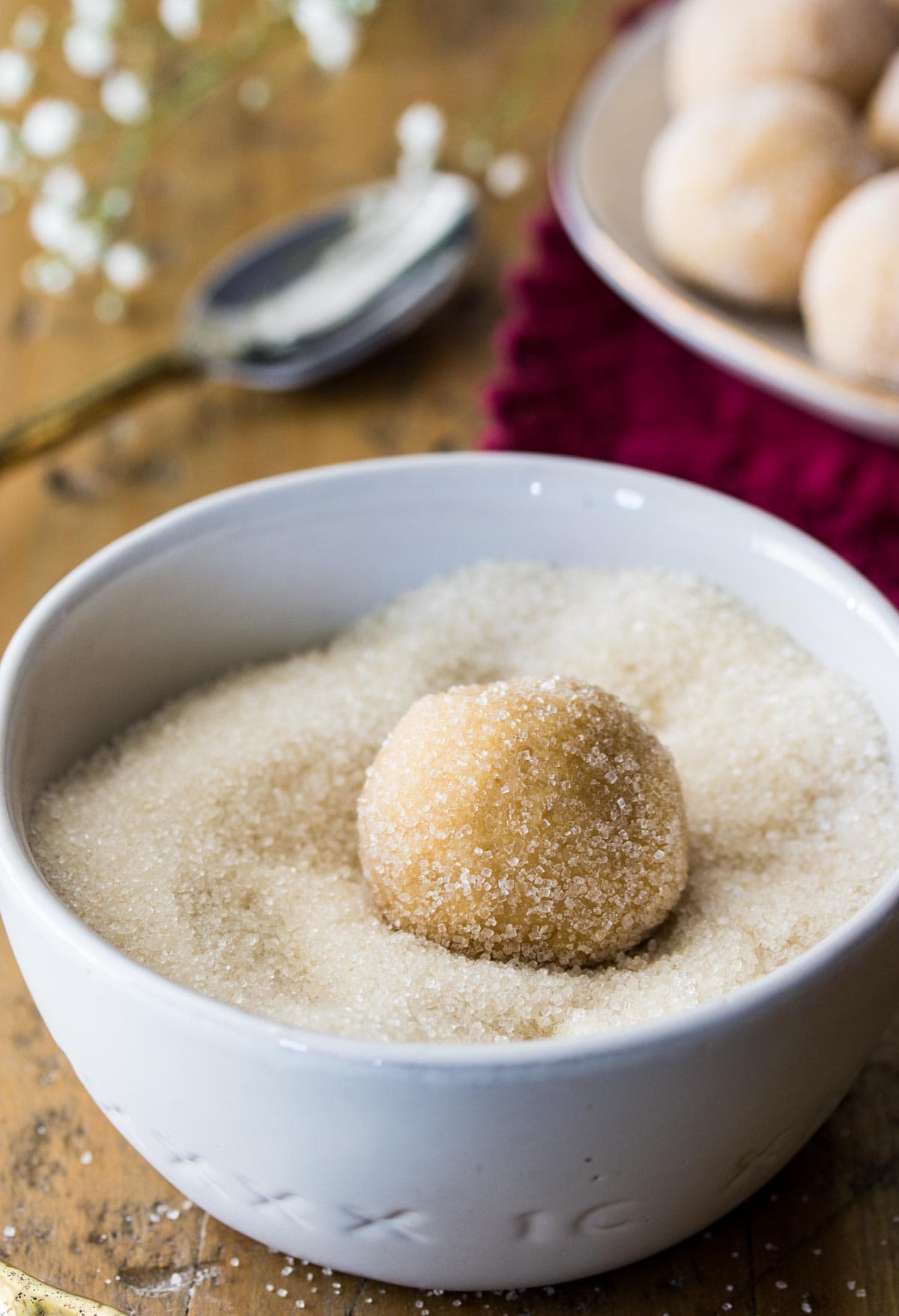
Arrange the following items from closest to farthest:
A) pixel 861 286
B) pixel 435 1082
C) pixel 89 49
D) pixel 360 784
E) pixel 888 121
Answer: pixel 435 1082 < pixel 360 784 < pixel 861 286 < pixel 888 121 < pixel 89 49

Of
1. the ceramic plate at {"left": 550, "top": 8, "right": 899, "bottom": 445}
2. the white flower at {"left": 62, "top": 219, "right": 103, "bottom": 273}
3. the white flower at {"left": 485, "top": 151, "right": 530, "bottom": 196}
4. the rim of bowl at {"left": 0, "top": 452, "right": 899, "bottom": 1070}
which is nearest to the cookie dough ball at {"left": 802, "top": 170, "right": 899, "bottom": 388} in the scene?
the ceramic plate at {"left": 550, "top": 8, "right": 899, "bottom": 445}

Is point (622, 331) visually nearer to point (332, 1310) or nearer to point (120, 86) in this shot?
point (120, 86)

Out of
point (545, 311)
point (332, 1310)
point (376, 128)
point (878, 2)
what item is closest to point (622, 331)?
point (545, 311)

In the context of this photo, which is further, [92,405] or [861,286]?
[92,405]

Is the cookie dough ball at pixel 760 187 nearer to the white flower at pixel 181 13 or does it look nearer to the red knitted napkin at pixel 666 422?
the red knitted napkin at pixel 666 422

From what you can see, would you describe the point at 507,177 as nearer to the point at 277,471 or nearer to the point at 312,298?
the point at 312,298

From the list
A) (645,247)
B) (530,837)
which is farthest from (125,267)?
(530,837)

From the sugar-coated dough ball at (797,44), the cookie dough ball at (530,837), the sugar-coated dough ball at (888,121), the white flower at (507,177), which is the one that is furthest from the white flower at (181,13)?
the cookie dough ball at (530,837)
